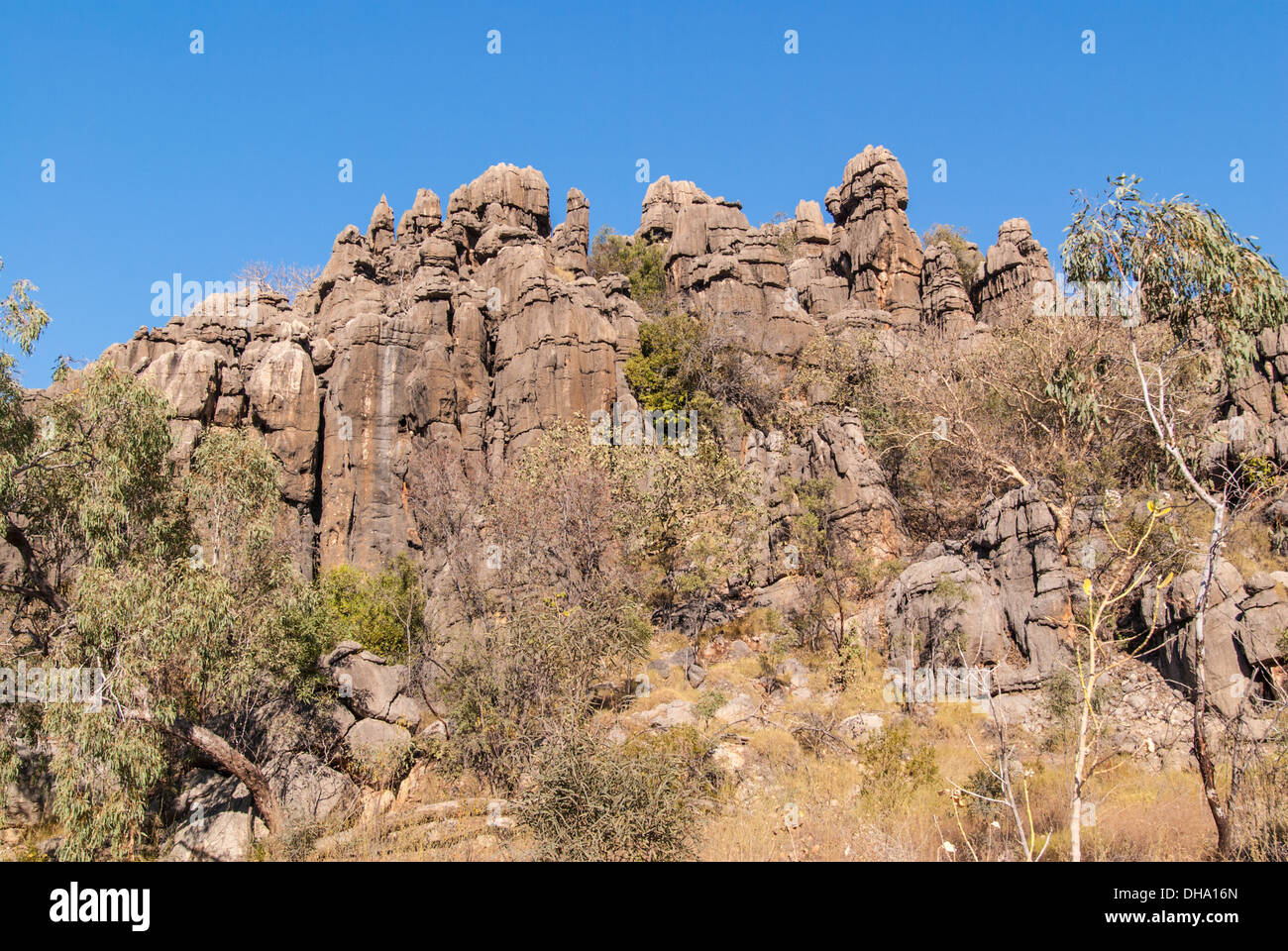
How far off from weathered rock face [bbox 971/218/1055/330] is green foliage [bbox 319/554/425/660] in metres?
30.1

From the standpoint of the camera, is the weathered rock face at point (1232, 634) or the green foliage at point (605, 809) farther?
the weathered rock face at point (1232, 634)

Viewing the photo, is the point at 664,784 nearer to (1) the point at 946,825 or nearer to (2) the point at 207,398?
(1) the point at 946,825

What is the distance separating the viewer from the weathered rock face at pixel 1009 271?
40375 mm

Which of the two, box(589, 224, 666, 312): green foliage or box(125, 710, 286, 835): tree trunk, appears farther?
A: box(589, 224, 666, 312): green foliage

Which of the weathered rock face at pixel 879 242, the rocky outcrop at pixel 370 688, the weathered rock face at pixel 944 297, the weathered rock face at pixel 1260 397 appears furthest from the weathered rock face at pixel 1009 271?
the rocky outcrop at pixel 370 688

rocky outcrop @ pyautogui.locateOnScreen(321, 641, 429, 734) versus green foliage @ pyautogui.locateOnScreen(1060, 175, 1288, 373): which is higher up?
green foliage @ pyautogui.locateOnScreen(1060, 175, 1288, 373)

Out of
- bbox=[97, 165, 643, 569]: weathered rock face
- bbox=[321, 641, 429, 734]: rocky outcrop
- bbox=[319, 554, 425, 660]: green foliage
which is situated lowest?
bbox=[321, 641, 429, 734]: rocky outcrop

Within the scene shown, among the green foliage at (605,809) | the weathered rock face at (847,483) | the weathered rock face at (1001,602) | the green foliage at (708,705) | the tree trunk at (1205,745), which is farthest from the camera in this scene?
the weathered rock face at (847,483)

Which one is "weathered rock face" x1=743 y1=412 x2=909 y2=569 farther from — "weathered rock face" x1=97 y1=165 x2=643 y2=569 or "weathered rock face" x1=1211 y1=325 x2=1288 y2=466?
"weathered rock face" x1=1211 y1=325 x2=1288 y2=466

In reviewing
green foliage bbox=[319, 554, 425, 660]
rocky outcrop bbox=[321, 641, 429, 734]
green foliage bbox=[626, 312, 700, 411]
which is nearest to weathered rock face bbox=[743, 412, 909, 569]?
green foliage bbox=[626, 312, 700, 411]

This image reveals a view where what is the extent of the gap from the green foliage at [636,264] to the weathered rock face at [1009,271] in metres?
16.9

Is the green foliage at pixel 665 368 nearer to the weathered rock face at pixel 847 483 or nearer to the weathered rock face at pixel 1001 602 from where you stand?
the weathered rock face at pixel 847 483

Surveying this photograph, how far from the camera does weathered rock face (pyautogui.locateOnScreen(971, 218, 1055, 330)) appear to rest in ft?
132
